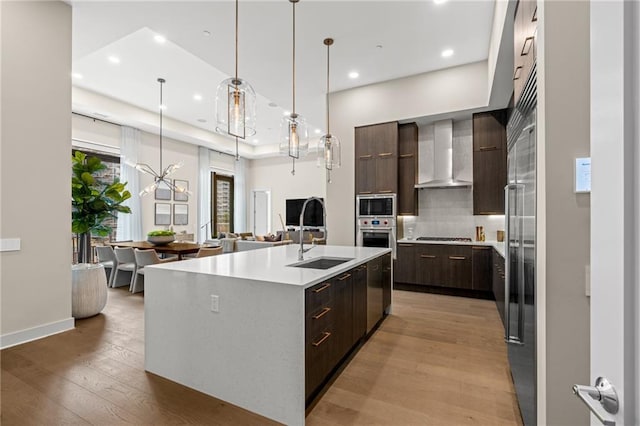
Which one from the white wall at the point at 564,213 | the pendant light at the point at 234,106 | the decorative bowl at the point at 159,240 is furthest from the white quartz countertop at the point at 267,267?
the decorative bowl at the point at 159,240

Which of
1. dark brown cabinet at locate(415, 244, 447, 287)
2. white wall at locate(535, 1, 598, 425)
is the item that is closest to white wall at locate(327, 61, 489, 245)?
dark brown cabinet at locate(415, 244, 447, 287)

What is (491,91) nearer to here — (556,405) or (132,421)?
(556,405)

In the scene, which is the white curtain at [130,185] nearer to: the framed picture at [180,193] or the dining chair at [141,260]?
the framed picture at [180,193]

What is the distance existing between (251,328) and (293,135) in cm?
209

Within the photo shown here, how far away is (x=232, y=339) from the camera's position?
1.94 metres

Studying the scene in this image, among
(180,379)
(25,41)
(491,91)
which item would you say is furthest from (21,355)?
(491,91)

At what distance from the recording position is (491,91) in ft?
13.3

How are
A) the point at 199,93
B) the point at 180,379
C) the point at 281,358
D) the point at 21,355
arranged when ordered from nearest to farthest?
the point at 281,358, the point at 180,379, the point at 21,355, the point at 199,93

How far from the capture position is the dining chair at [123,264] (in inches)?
196

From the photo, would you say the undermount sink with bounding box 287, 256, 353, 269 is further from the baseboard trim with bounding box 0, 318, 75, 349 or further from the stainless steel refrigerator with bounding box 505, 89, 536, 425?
the baseboard trim with bounding box 0, 318, 75, 349

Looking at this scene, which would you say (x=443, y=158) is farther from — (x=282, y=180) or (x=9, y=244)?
(x=282, y=180)

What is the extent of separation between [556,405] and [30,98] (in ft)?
15.6

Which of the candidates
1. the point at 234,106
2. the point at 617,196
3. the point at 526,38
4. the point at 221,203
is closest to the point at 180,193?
the point at 221,203

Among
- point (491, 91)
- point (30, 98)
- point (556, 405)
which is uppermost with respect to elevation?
point (491, 91)
